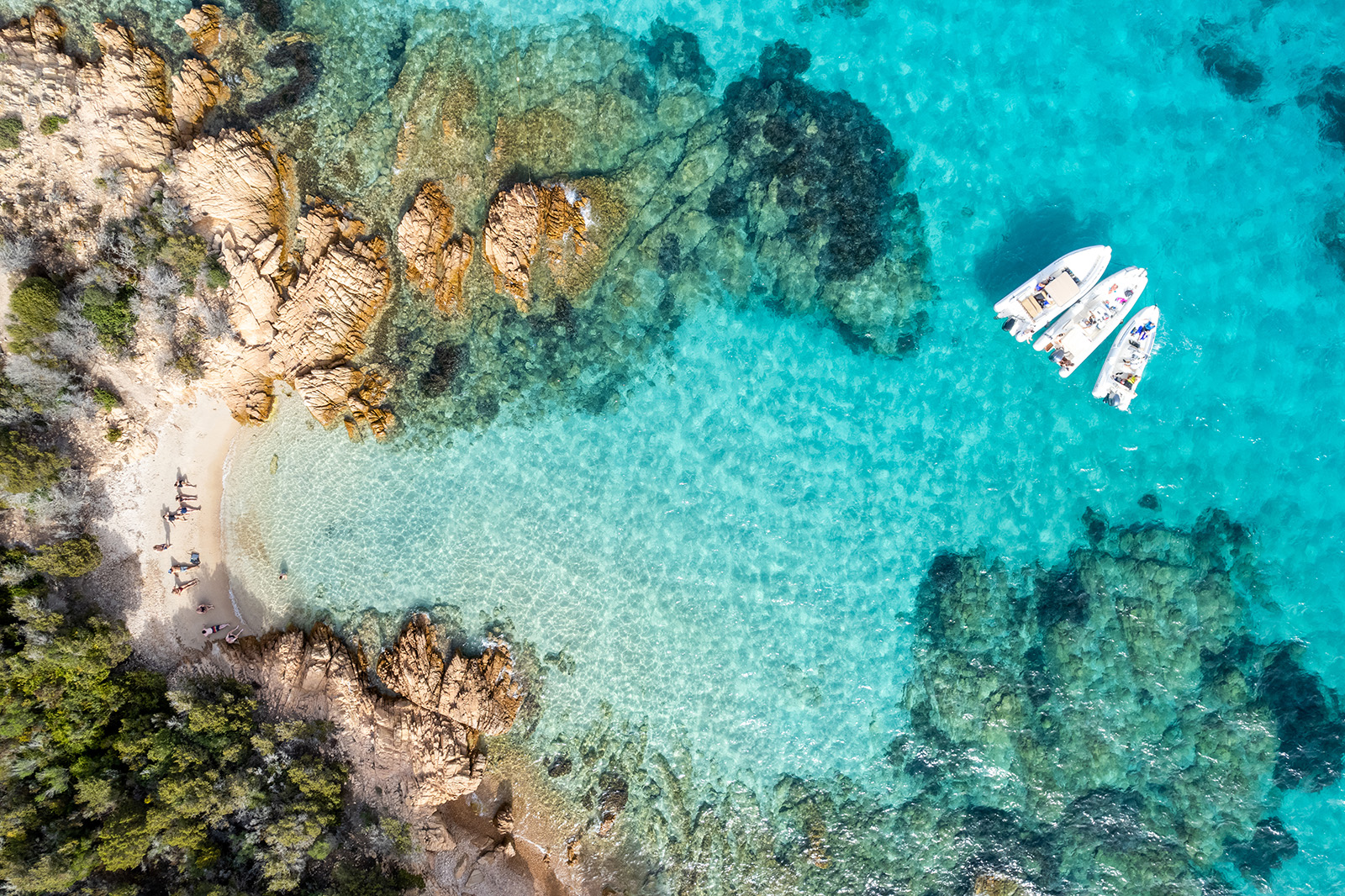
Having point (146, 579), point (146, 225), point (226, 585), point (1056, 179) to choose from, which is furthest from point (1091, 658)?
point (146, 225)

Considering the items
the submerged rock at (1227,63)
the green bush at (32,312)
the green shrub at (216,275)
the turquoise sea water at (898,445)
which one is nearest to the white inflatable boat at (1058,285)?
the turquoise sea water at (898,445)

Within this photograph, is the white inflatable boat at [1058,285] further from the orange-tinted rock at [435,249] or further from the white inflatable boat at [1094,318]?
the orange-tinted rock at [435,249]

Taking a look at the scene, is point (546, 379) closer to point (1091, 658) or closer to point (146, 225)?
point (146, 225)

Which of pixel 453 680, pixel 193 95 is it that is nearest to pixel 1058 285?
pixel 453 680

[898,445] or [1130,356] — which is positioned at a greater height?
[1130,356]

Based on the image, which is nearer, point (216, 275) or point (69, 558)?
point (69, 558)

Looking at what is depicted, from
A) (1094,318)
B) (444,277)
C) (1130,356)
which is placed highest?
(1094,318)

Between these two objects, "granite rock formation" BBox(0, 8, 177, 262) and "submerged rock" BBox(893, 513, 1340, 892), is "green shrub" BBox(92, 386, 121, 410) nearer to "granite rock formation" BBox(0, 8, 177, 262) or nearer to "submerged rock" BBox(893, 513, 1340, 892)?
A: "granite rock formation" BBox(0, 8, 177, 262)

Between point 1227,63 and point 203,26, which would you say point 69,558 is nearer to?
point 203,26
